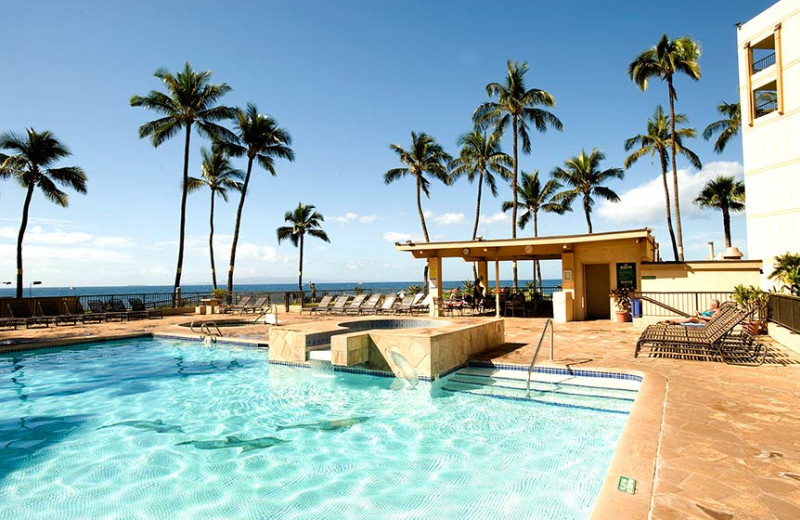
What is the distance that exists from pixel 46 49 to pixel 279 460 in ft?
42.7

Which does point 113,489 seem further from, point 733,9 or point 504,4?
point 733,9

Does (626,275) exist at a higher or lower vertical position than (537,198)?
lower

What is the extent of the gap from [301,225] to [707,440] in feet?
109

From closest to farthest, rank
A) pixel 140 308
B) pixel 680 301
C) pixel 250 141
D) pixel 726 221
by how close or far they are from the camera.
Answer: pixel 680 301 < pixel 140 308 < pixel 250 141 < pixel 726 221

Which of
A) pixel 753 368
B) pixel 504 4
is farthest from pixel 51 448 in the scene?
pixel 504 4

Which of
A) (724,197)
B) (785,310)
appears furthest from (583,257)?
(724,197)

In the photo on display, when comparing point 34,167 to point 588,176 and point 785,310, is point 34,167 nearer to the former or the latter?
point 785,310

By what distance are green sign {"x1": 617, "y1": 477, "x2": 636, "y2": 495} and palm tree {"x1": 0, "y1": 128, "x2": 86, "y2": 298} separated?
25.7 m

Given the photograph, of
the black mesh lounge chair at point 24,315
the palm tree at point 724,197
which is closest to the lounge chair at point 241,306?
the black mesh lounge chair at point 24,315

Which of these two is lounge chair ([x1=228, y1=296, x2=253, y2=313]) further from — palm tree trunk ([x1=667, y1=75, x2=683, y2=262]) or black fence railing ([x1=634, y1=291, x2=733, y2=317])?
palm tree trunk ([x1=667, y1=75, x2=683, y2=262])

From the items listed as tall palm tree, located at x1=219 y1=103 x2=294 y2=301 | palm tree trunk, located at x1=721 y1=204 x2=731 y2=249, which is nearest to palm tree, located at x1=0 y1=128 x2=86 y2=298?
tall palm tree, located at x1=219 y1=103 x2=294 y2=301

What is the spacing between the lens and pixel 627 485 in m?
2.91

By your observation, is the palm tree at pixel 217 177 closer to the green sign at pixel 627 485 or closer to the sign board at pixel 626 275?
the sign board at pixel 626 275

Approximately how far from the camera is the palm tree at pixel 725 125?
94.9 ft
